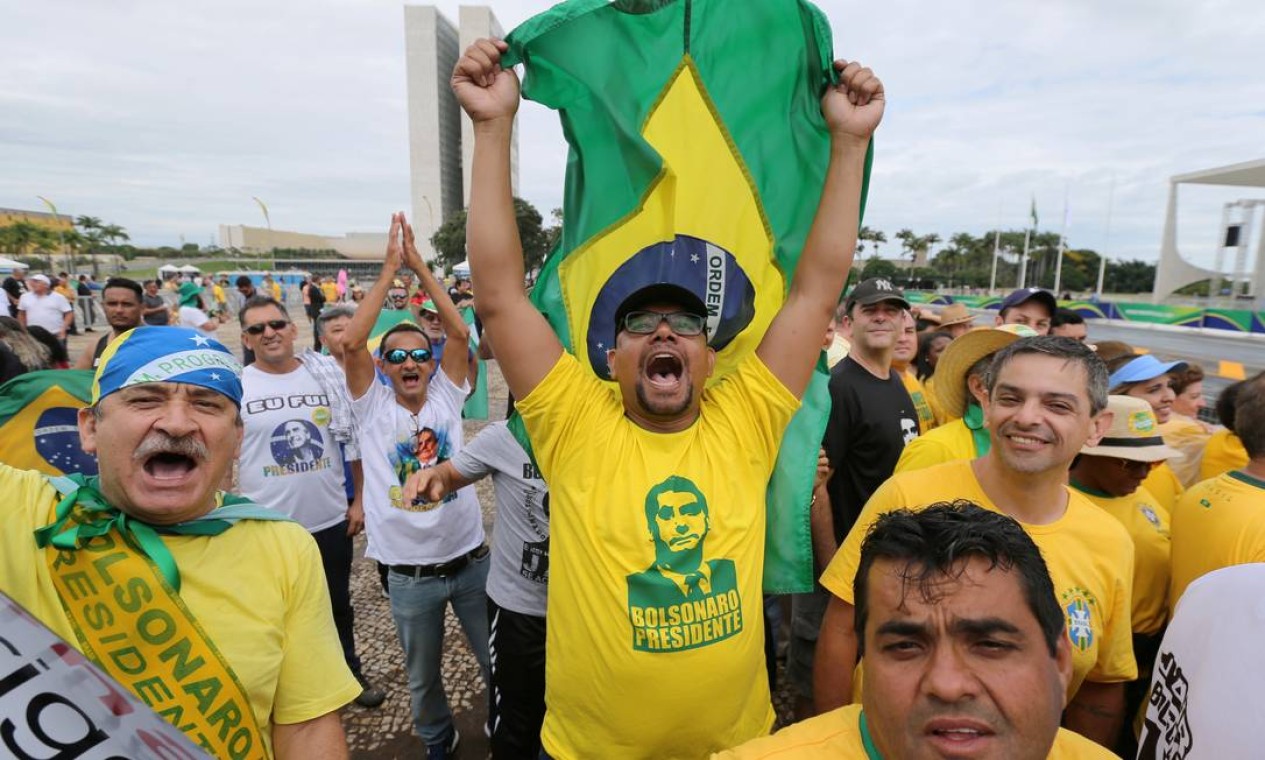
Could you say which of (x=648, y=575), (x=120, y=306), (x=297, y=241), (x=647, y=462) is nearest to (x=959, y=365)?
(x=647, y=462)

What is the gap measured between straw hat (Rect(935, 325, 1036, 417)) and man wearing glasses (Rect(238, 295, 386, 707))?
3.08m

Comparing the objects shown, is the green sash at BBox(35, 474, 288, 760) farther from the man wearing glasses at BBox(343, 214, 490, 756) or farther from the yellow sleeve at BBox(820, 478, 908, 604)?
the yellow sleeve at BBox(820, 478, 908, 604)

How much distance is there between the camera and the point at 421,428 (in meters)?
3.21

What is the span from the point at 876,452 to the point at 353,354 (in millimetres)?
2666

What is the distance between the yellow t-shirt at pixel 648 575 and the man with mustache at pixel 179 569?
607mm

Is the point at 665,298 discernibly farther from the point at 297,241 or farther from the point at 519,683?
the point at 297,241

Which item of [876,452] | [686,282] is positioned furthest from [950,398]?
[686,282]

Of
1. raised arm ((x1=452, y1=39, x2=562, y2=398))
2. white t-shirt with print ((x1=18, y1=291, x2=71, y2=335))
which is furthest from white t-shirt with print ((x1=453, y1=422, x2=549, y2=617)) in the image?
white t-shirt with print ((x1=18, y1=291, x2=71, y2=335))

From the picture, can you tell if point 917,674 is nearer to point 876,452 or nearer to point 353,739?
point 876,452

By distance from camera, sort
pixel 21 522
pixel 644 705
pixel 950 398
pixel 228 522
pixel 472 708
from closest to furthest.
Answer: pixel 21 522, pixel 228 522, pixel 644 705, pixel 950 398, pixel 472 708

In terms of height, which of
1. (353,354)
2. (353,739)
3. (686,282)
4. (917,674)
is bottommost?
(353,739)

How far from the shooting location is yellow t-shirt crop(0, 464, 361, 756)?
132cm

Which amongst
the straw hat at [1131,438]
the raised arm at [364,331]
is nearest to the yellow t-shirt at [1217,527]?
the straw hat at [1131,438]

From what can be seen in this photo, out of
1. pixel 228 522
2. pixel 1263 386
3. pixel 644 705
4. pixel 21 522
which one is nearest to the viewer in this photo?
pixel 21 522
